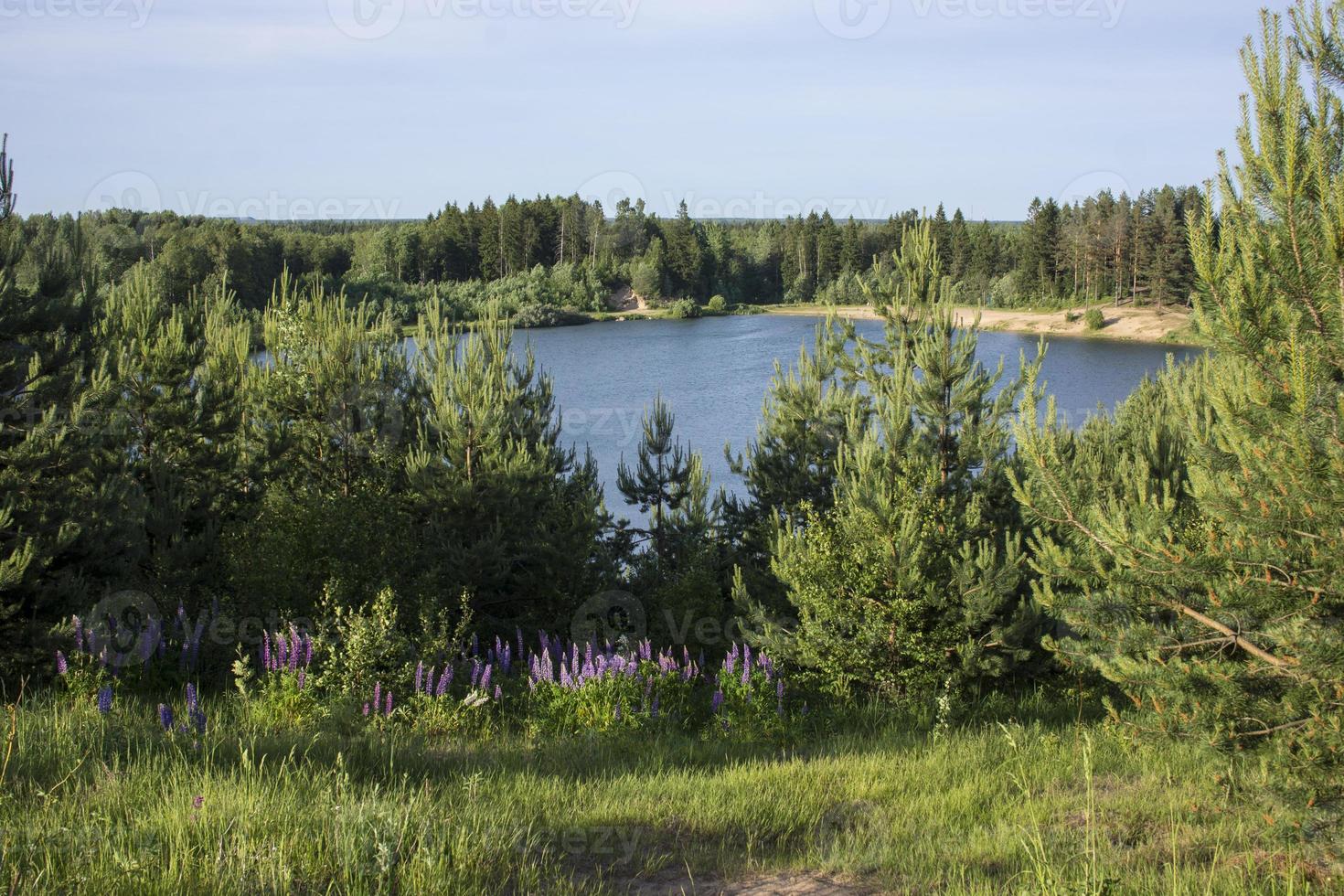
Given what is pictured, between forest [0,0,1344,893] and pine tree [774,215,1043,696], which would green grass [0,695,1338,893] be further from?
pine tree [774,215,1043,696]

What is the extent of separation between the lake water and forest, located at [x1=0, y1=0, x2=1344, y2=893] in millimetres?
4883

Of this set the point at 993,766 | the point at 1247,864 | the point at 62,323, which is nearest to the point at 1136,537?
the point at 1247,864

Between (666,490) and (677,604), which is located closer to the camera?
(677,604)

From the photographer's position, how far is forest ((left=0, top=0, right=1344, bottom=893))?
4.28 meters

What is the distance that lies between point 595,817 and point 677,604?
9.05m

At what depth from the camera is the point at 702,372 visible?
1806 inches

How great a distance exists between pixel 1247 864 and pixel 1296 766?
0.46 m

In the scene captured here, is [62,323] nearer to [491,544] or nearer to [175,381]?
[175,381]

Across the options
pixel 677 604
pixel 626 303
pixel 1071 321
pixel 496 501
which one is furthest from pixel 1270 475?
pixel 626 303

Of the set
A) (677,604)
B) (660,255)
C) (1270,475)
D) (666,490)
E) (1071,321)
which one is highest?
(660,255)

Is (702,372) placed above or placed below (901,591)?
above

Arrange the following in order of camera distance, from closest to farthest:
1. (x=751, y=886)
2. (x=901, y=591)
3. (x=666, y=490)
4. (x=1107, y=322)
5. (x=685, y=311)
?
(x=751, y=886), (x=901, y=591), (x=666, y=490), (x=1107, y=322), (x=685, y=311)

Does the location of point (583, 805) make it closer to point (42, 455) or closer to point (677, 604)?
point (42, 455)

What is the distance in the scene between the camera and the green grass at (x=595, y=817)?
371 cm
